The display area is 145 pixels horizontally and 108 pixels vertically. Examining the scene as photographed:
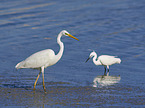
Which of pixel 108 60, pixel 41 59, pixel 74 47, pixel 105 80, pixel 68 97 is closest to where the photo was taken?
pixel 68 97

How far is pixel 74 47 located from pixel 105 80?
3.93 meters

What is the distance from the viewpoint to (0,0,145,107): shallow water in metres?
8.43

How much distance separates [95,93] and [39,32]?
7801 millimetres

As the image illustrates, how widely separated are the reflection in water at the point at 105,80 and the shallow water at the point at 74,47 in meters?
0.19

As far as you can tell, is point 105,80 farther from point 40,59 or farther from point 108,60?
point 40,59

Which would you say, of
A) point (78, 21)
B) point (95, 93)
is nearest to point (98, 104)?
point (95, 93)

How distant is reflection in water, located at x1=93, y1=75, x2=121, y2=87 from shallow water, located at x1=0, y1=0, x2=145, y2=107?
0.19m

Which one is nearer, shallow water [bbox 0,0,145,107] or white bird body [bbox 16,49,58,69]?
shallow water [bbox 0,0,145,107]

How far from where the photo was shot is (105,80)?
395 inches

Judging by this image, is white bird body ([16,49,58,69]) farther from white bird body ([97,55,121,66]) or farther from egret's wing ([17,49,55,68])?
white bird body ([97,55,121,66])

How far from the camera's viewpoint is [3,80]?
9648 mm

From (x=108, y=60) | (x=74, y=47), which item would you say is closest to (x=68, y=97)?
(x=108, y=60)

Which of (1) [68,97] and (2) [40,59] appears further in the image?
(2) [40,59]

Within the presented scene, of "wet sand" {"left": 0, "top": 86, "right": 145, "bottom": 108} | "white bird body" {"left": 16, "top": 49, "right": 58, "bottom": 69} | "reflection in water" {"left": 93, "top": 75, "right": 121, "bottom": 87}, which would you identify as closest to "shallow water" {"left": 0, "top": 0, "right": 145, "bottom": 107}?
"wet sand" {"left": 0, "top": 86, "right": 145, "bottom": 108}
